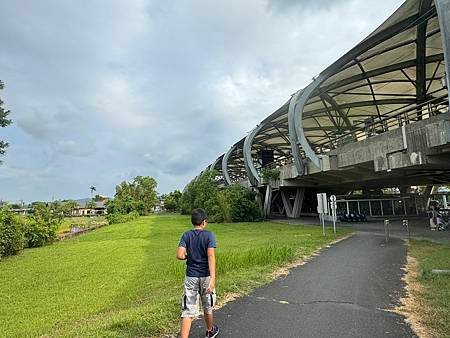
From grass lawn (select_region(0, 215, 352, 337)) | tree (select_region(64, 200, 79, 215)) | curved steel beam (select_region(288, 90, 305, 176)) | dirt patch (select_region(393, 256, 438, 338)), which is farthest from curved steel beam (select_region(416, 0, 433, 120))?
tree (select_region(64, 200, 79, 215))

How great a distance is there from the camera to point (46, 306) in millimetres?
7406

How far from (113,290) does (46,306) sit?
1548 mm

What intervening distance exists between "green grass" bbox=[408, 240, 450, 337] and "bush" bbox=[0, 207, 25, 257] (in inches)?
783

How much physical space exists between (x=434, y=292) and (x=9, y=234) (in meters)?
21.0

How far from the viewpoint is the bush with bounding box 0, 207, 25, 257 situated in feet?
62.0

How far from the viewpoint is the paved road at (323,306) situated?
182 inches

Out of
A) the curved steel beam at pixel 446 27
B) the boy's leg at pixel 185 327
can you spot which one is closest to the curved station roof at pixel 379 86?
the curved steel beam at pixel 446 27

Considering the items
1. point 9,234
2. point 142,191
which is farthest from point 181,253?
point 142,191

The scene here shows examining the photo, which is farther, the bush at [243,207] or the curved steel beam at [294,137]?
the bush at [243,207]

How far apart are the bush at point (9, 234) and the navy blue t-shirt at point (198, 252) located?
18.6 m

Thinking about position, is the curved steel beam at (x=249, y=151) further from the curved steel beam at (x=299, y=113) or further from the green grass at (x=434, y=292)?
the green grass at (x=434, y=292)

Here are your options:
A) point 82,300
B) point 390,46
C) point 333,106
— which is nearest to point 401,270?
point 82,300

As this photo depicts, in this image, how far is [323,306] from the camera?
568 cm

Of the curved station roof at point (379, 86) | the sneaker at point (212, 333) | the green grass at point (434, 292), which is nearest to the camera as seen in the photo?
the sneaker at point (212, 333)
